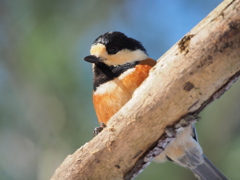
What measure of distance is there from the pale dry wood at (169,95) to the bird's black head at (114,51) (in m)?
0.76

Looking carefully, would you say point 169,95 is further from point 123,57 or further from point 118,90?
point 123,57

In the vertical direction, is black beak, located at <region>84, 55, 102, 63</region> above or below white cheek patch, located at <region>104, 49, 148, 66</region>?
above

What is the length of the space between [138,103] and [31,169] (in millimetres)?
2341

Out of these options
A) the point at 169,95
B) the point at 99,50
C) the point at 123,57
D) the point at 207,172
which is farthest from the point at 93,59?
the point at 207,172

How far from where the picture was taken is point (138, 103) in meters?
2.33

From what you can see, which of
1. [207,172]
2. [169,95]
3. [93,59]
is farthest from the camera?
[207,172]

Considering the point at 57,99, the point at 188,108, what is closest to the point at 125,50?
the point at 188,108

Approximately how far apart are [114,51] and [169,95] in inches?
38.4

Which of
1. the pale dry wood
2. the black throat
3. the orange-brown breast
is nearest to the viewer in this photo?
the pale dry wood

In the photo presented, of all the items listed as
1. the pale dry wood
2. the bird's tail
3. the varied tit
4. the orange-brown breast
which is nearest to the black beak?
the varied tit

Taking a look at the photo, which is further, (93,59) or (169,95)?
(93,59)

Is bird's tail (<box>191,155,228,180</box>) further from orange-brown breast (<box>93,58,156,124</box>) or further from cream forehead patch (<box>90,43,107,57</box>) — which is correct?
cream forehead patch (<box>90,43,107,57</box>)

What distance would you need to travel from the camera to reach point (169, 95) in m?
2.22

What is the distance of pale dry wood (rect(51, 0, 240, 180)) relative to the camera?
6.86 feet
